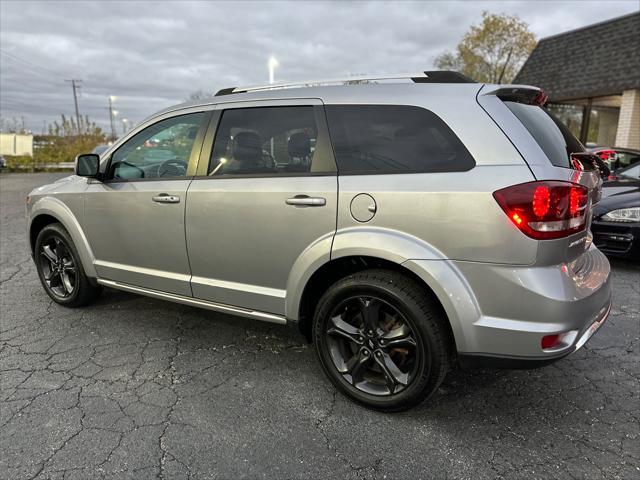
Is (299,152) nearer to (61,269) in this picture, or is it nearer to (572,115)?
(61,269)

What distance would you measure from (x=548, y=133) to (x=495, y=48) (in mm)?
31389

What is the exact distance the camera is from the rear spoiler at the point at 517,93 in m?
2.47

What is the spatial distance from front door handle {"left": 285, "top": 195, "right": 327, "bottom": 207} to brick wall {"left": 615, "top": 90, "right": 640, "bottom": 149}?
15786mm

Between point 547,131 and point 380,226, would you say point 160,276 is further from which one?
point 547,131

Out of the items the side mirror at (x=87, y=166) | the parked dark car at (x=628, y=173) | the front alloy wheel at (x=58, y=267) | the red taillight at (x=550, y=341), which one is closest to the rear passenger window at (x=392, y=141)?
the red taillight at (x=550, y=341)

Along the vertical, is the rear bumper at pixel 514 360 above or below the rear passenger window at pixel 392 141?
below

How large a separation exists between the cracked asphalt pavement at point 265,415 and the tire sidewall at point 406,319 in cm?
11

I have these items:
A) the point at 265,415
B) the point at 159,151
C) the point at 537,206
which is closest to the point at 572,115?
the point at 159,151

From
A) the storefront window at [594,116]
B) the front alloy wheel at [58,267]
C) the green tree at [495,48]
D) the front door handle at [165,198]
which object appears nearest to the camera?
the front door handle at [165,198]

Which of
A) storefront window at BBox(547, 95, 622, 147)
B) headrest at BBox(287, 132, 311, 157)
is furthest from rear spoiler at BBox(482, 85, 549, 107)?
storefront window at BBox(547, 95, 622, 147)

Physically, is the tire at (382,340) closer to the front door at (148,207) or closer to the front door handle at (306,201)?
the front door handle at (306,201)

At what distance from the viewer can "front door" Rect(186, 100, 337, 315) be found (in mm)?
2703

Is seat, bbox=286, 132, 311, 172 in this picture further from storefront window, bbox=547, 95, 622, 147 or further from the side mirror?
storefront window, bbox=547, 95, 622, 147

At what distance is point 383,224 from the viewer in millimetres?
2463
